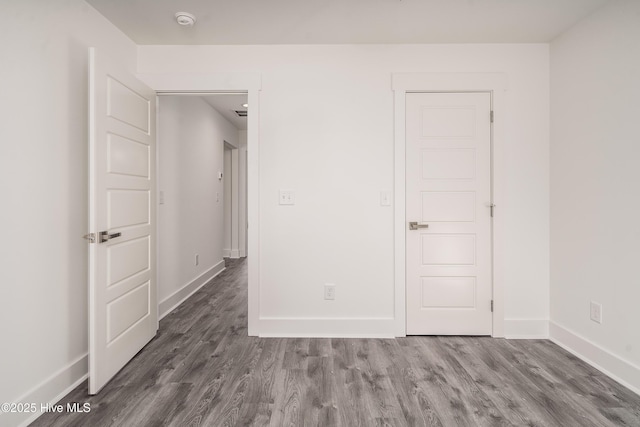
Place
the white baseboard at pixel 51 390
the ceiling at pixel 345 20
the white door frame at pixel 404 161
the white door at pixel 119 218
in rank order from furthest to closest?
the white door frame at pixel 404 161 → the ceiling at pixel 345 20 → the white door at pixel 119 218 → the white baseboard at pixel 51 390

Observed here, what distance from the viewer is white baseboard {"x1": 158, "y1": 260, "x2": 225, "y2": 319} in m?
2.94

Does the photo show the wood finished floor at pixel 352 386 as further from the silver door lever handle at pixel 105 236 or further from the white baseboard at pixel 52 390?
the silver door lever handle at pixel 105 236

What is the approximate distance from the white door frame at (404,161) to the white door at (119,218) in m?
1.97

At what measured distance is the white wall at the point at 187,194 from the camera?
9.90 ft

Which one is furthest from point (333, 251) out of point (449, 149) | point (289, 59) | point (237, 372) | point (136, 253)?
point (289, 59)

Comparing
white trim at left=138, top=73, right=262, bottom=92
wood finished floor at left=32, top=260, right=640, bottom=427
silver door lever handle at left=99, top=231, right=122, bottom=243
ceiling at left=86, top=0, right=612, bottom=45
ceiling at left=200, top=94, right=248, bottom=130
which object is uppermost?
ceiling at left=200, top=94, right=248, bottom=130

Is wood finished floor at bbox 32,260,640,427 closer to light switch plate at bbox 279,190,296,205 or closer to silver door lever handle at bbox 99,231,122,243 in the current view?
silver door lever handle at bbox 99,231,122,243

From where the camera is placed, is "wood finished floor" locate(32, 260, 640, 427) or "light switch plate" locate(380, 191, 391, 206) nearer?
"wood finished floor" locate(32, 260, 640, 427)

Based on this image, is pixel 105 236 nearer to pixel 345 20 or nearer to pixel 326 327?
pixel 326 327

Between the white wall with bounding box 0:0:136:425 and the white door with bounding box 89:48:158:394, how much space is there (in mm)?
191

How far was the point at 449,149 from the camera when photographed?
2494 millimetres

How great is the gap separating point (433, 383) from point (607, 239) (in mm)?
1499

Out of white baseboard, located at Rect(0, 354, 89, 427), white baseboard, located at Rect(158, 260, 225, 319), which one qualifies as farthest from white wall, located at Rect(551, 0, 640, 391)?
white baseboard, located at Rect(158, 260, 225, 319)

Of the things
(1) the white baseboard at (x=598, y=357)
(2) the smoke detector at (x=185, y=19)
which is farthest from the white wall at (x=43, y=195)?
(1) the white baseboard at (x=598, y=357)
